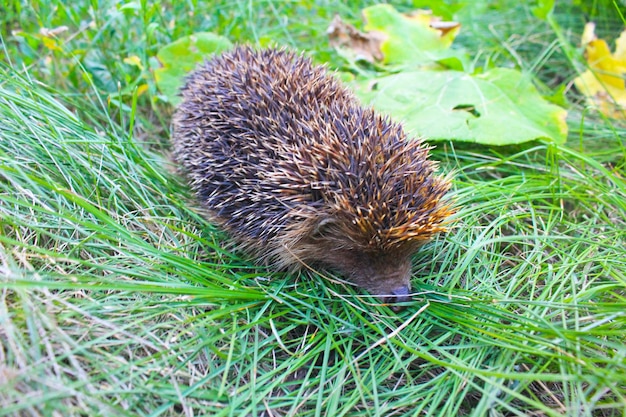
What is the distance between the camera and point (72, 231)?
3430 mm

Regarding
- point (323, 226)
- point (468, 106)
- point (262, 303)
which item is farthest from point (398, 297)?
point (468, 106)

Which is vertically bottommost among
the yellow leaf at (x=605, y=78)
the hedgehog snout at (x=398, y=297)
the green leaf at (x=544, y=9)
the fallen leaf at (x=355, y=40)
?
the hedgehog snout at (x=398, y=297)

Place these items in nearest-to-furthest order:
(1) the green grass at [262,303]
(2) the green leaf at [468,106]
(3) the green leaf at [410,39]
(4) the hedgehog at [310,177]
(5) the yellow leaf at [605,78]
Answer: (1) the green grass at [262,303] → (4) the hedgehog at [310,177] → (2) the green leaf at [468,106] → (5) the yellow leaf at [605,78] → (3) the green leaf at [410,39]

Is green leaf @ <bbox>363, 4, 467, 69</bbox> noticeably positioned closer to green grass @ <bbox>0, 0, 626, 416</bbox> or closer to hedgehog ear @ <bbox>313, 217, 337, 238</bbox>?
green grass @ <bbox>0, 0, 626, 416</bbox>

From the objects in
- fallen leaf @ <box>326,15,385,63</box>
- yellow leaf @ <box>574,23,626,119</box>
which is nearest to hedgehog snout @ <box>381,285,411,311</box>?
fallen leaf @ <box>326,15,385,63</box>

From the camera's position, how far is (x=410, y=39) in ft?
19.2

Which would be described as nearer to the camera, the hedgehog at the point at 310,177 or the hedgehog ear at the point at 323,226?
the hedgehog at the point at 310,177

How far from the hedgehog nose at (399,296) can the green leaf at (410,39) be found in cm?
300

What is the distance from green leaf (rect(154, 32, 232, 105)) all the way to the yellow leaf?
3966 millimetres

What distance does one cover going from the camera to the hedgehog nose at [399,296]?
3445 mm

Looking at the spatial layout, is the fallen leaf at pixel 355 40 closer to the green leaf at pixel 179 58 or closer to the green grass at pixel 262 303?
the green leaf at pixel 179 58

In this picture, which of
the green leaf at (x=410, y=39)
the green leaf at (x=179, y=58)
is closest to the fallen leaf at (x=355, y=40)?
the green leaf at (x=410, y=39)

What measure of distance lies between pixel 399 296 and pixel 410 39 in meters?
3.48

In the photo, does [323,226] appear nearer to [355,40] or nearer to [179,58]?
[179,58]
